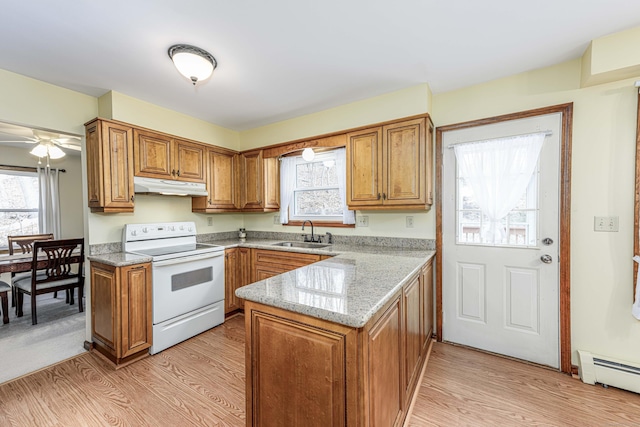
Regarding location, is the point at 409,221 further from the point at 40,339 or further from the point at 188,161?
the point at 40,339

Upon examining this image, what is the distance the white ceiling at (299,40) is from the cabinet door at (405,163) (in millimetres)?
440

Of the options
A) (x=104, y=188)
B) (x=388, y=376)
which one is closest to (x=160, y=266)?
(x=104, y=188)

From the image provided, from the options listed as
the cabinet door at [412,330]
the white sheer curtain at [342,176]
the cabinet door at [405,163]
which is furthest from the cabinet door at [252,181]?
the cabinet door at [412,330]

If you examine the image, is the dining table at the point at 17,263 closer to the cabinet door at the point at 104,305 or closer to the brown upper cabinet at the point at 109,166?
the cabinet door at the point at 104,305

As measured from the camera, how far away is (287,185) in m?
3.62

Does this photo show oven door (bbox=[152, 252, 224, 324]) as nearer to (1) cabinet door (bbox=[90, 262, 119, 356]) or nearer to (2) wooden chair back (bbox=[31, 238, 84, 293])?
(1) cabinet door (bbox=[90, 262, 119, 356])

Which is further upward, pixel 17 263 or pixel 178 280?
pixel 17 263

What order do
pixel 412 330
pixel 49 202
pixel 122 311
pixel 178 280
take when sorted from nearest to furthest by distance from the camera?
1. pixel 412 330
2. pixel 122 311
3. pixel 178 280
4. pixel 49 202

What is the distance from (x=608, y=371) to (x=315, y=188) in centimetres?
306

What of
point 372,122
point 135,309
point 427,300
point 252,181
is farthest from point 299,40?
point 135,309

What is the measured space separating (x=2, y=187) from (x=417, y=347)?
6340mm

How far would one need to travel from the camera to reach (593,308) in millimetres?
1994

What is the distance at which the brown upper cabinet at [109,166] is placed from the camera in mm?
2359

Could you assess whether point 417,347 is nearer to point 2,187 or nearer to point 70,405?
point 70,405
